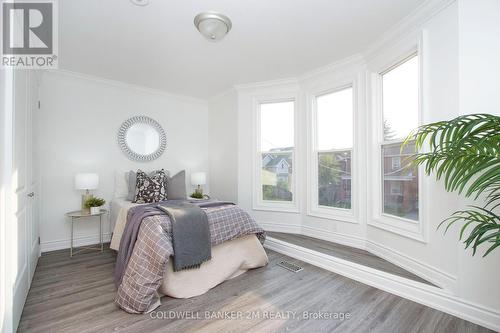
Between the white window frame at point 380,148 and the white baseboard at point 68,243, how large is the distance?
3.73 meters

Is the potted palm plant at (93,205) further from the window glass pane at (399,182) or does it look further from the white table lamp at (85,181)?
the window glass pane at (399,182)

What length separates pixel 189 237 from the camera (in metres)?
2.04

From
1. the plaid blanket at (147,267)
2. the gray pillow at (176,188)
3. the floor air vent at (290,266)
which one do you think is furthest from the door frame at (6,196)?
the floor air vent at (290,266)

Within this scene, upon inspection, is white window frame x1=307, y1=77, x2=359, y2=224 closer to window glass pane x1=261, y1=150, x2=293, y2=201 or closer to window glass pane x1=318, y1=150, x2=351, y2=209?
window glass pane x1=318, y1=150, x2=351, y2=209

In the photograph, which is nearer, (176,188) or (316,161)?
(176,188)

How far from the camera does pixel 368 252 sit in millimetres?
2693

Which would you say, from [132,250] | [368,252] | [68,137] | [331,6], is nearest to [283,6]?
[331,6]

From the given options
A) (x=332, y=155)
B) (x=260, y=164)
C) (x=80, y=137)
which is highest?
(x=80, y=137)

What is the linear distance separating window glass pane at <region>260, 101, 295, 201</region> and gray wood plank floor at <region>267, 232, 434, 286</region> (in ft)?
2.14

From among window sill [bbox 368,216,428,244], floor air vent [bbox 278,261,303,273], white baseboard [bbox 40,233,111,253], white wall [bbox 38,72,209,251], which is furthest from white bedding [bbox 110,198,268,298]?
window sill [bbox 368,216,428,244]

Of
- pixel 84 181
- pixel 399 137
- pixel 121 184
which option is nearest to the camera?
pixel 399 137

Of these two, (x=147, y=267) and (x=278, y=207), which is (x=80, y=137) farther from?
(x=278, y=207)

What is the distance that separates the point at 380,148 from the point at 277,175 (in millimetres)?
1557

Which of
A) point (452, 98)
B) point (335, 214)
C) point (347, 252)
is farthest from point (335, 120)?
point (347, 252)
